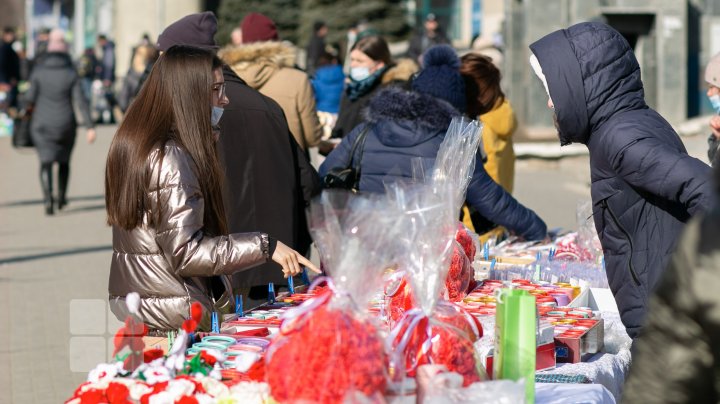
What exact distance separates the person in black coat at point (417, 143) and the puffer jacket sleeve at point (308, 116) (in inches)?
63.0

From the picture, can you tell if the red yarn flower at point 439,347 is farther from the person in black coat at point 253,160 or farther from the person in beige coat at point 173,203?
the person in black coat at point 253,160

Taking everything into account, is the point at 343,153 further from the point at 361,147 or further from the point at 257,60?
the point at 257,60

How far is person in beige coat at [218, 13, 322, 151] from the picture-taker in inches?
299

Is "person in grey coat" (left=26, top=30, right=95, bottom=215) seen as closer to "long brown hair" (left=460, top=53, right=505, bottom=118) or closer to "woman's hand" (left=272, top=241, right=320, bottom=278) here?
"long brown hair" (left=460, top=53, right=505, bottom=118)

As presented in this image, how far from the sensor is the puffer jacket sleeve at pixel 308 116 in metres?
7.64

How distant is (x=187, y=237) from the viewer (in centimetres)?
385

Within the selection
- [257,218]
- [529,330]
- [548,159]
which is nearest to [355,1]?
[548,159]

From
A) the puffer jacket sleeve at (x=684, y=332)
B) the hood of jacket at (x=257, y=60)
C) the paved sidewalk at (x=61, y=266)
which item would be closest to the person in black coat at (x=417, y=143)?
the paved sidewalk at (x=61, y=266)

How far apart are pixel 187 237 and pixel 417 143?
1980 millimetres

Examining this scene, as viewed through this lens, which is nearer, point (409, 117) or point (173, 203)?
point (173, 203)

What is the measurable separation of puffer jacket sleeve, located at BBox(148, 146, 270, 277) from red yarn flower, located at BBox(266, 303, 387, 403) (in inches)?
46.4

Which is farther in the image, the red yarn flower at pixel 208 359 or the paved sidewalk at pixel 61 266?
the paved sidewalk at pixel 61 266

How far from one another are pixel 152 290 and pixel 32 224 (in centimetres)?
1018

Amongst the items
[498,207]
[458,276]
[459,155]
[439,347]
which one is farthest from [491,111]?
[439,347]
